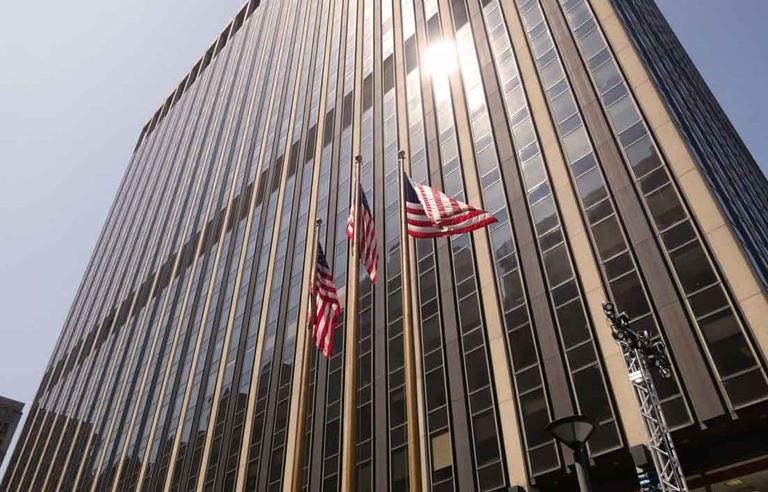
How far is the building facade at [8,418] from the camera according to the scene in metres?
140

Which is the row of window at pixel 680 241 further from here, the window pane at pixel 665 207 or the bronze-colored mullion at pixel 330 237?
the bronze-colored mullion at pixel 330 237

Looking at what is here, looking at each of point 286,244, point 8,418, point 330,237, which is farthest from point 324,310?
point 8,418

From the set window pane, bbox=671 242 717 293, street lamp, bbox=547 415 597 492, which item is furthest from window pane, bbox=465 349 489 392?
street lamp, bbox=547 415 597 492

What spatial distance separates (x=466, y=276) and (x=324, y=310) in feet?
40.7

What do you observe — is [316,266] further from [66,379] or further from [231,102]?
[66,379]

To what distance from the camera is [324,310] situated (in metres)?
21.0

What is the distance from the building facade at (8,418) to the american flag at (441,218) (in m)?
150

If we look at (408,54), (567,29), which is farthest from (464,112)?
(408,54)

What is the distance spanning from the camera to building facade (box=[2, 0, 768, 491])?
22.8 m

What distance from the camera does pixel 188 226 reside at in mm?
76375

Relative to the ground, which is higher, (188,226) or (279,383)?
(188,226)

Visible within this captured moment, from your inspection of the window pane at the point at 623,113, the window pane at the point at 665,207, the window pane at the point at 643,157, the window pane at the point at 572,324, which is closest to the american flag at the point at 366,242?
the window pane at the point at 572,324

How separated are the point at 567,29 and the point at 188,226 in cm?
5352

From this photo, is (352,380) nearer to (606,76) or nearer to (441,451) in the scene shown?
(441,451)
